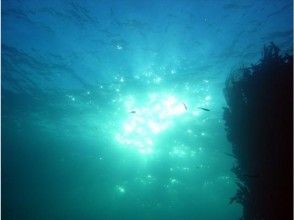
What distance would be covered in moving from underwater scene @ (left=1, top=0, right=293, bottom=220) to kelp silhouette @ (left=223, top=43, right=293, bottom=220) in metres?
0.04

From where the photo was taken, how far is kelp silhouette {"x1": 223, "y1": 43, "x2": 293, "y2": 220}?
9.60m

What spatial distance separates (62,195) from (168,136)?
187ft

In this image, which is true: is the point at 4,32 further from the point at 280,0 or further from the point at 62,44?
the point at 280,0

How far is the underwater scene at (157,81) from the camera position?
1112 centimetres

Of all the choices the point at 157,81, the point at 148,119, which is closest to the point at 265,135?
the point at 157,81

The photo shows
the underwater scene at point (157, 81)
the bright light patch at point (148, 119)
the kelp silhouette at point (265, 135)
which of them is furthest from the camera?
the bright light patch at point (148, 119)

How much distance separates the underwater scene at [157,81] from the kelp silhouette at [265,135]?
4 cm

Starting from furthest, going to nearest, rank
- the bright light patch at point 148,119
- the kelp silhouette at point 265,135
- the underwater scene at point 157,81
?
the bright light patch at point 148,119
the underwater scene at point 157,81
the kelp silhouette at point 265,135

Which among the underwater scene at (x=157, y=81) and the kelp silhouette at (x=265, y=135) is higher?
the underwater scene at (x=157, y=81)

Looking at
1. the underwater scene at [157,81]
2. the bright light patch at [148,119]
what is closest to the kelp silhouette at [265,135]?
the underwater scene at [157,81]

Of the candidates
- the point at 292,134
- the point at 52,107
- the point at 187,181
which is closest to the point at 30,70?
the point at 52,107

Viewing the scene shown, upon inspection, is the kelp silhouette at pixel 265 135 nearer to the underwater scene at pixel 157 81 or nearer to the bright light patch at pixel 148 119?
the underwater scene at pixel 157 81

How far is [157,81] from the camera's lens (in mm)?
18281

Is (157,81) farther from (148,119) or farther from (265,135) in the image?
(265,135)
